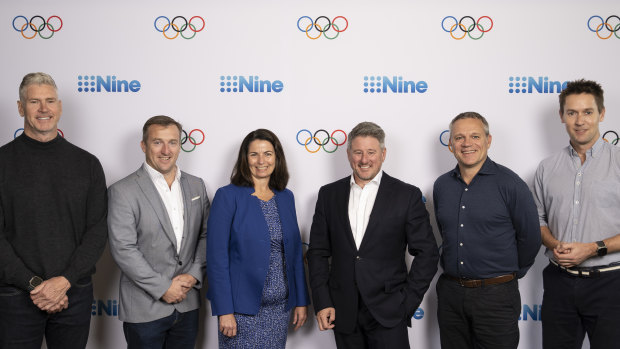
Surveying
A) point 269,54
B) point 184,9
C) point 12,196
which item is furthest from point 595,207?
point 12,196

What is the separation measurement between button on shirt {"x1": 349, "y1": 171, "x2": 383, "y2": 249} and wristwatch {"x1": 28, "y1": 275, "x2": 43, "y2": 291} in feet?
4.86

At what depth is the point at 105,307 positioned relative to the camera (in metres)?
2.92

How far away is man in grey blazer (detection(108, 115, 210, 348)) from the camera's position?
7.30 feet

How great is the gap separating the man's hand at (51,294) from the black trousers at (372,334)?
133 centimetres

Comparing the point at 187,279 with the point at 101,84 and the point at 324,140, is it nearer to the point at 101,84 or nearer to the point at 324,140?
the point at 324,140

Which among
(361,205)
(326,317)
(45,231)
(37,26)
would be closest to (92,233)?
(45,231)

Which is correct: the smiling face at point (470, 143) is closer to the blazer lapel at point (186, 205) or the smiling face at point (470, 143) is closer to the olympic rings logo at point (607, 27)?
the olympic rings logo at point (607, 27)

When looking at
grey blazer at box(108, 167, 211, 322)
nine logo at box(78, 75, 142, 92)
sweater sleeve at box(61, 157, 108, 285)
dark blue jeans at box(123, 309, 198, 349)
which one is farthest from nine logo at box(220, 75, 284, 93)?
dark blue jeans at box(123, 309, 198, 349)

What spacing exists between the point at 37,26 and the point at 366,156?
7.57 feet

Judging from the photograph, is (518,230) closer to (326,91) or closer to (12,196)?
(326,91)

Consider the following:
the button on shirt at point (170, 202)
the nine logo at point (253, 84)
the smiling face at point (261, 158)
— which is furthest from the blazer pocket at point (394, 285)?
the nine logo at point (253, 84)

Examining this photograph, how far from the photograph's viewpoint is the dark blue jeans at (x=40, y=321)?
7.02 feet

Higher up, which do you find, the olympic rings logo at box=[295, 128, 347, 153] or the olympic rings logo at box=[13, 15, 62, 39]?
the olympic rings logo at box=[13, 15, 62, 39]

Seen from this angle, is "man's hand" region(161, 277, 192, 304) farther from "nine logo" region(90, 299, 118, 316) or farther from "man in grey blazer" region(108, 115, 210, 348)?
"nine logo" region(90, 299, 118, 316)
